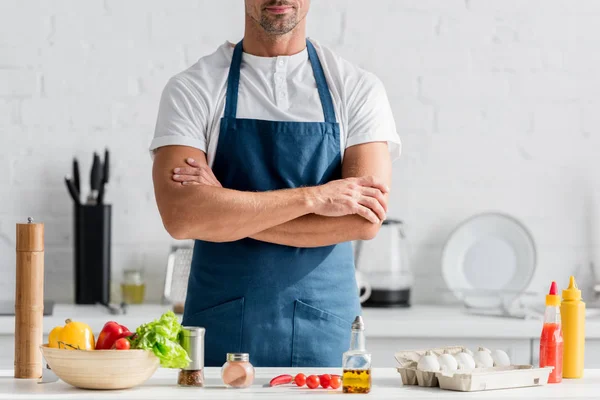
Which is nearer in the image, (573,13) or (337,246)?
(337,246)

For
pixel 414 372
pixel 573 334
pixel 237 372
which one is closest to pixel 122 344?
pixel 237 372

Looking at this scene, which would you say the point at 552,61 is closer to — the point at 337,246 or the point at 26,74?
the point at 337,246

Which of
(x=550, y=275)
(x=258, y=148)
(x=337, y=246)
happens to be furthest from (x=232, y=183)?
(x=550, y=275)

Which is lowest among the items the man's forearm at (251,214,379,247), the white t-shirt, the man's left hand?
the man's forearm at (251,214,379,247)

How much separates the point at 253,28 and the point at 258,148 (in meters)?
0.33

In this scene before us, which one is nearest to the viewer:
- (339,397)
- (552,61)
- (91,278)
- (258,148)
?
(339,397)

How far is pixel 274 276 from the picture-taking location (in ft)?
7.41

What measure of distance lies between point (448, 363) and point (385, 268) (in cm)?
158

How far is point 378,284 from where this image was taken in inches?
132

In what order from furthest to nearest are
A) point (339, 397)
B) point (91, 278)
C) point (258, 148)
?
point (91, 278), point (258, 148), point (339, 397)

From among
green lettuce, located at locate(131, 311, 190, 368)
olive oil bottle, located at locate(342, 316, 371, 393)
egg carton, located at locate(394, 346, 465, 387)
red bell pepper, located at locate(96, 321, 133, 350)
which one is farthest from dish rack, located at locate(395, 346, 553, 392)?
red bell pepper, located at locate(96, 321, 133, 350)

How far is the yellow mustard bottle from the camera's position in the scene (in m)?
1.90

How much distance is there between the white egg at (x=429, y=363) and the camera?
1776mm

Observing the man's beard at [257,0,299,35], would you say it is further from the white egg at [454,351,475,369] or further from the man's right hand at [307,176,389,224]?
the white egg at [454,351,475,369]
